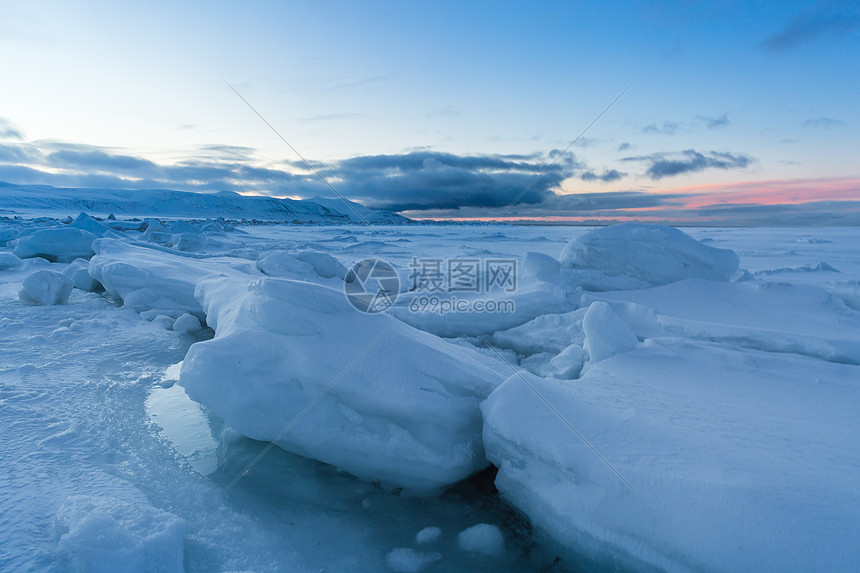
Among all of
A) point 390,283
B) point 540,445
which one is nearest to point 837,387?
point 540,445

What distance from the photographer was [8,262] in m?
9.85

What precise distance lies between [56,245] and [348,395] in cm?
1333

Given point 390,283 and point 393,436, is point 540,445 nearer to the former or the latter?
point 393,436

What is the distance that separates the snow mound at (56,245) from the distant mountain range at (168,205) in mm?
35609

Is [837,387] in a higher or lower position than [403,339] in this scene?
lower

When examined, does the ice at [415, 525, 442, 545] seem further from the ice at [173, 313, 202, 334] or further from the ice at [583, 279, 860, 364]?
the ice at [173, 313, 202, 334]

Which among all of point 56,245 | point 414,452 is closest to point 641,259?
point 414,452

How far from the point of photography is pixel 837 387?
290 centimetres

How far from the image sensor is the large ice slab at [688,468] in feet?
5.11

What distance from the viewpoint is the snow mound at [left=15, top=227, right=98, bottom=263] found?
11108 millimetres

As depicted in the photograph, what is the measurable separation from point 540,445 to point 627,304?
12.3ft

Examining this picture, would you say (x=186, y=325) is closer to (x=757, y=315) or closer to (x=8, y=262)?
(x=757, y=315)

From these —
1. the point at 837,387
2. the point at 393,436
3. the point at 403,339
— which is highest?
the point at 403,339

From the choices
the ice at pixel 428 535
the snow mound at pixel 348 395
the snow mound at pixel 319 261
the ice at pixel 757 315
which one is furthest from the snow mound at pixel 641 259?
the ice at pixel 428 535
